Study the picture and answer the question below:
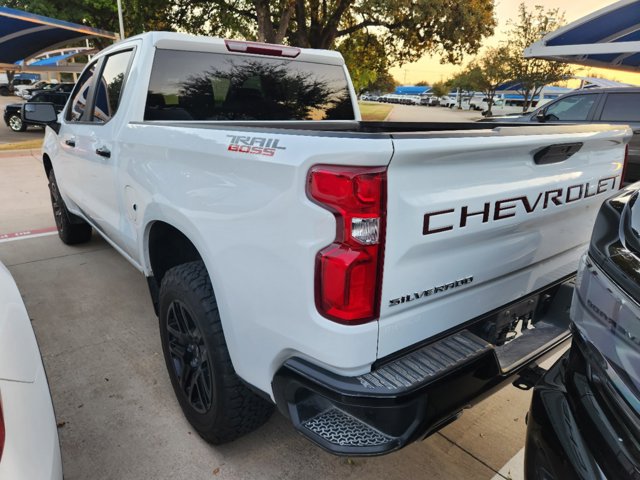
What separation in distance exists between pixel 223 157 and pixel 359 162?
0.68 metres

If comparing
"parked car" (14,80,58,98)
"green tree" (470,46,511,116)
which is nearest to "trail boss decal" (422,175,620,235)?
"parked car" (14,80,58,98)

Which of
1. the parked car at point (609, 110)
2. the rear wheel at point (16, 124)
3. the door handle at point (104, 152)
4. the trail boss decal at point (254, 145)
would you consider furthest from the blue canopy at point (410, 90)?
the trail boss decal at point (254, 145)

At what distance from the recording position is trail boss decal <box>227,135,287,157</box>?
1620 mm

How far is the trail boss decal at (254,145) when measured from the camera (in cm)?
162

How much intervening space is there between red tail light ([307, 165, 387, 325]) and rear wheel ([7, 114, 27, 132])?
1985cm

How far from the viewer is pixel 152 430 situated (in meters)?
2.50

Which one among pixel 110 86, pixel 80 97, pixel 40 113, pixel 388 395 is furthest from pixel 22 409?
pixel 40 113

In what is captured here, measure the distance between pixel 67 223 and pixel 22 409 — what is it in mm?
4288

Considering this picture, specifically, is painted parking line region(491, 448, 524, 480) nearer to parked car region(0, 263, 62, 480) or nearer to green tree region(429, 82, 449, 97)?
parked car region(0, 263, 62, 480)

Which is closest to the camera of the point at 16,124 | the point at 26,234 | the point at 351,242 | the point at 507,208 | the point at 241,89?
the point at 351,242

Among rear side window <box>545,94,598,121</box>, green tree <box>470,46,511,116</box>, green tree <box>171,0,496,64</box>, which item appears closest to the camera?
rear side window <box>545,94,598,121</box>

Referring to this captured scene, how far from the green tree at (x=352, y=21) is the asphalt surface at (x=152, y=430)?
1410 centimetres

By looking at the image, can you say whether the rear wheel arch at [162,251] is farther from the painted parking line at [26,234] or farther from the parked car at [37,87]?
the parked car at [37,87]

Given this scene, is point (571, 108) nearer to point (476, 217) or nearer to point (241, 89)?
point (241, 89)
